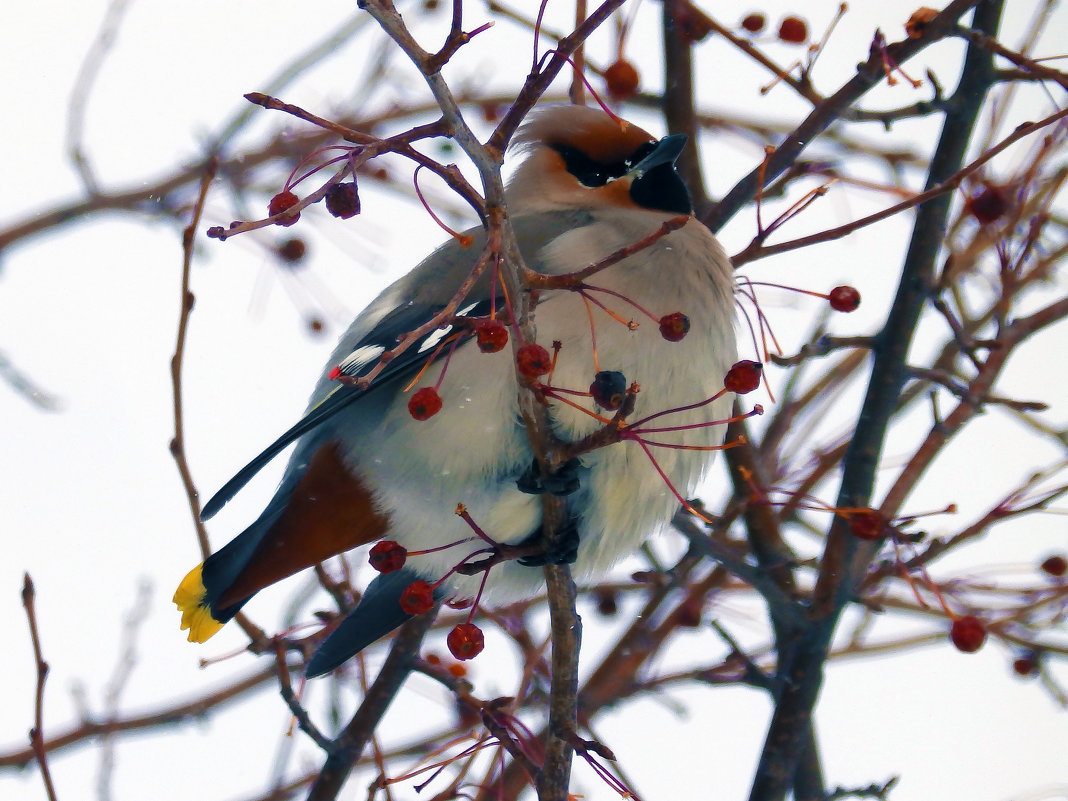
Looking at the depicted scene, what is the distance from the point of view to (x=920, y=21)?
2.42 m

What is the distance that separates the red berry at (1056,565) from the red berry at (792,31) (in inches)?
58.0

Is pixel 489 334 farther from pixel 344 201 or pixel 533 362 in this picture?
pixel 344 201

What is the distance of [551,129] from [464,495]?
1.34 meters

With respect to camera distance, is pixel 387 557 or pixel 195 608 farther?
pixel 195 608

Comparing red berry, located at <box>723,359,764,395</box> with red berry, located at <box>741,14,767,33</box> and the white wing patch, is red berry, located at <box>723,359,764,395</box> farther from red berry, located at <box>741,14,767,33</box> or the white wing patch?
red berry, located at <box>741,14,767,33</box>

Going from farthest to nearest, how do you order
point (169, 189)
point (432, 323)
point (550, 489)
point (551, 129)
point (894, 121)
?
point (169, 189)
point (551, 129)
point (894, 121)
point (550, 489)
point (432, 323)

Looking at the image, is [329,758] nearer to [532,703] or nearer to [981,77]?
[532,703]

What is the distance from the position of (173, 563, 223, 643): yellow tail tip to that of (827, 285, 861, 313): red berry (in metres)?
1.67

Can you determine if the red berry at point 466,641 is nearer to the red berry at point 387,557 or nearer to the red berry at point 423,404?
the red berry at point 387,557

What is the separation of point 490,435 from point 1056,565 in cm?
154

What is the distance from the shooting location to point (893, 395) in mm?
2766

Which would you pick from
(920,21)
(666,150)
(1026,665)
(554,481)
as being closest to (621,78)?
(666,150)

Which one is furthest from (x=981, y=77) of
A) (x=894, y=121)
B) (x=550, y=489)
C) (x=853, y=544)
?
(x=550, y=489)

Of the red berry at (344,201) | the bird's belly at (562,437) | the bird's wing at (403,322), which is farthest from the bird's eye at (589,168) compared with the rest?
the red berry at (344,201)
